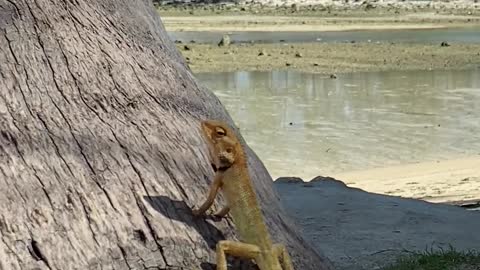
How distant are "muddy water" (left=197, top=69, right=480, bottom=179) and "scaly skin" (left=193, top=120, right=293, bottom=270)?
851 centimetres

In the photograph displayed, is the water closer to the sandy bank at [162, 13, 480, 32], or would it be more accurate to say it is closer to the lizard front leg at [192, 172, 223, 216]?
the sandy bank at [162, 13, 480, 32]

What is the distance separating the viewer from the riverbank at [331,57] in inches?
882

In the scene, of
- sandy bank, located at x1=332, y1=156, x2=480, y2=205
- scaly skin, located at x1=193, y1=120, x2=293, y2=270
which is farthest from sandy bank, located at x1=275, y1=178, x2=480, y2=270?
scaly skin, located at x1=193, y1=120, x2=293, y2=270

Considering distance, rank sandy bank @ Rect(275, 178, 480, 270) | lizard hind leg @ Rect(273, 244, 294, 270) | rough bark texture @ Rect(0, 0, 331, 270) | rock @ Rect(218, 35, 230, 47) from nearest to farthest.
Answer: rough bark texture @ Rect(0, 0, 331, 270) → lizard hind leg @ Rect(273, 244, 294, 270) → sandy bank @ Rect(275, 178, 480, 270) → rock @ Rect(218, 35, 230, 47)

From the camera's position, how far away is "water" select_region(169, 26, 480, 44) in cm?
2964

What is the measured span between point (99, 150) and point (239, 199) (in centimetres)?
54

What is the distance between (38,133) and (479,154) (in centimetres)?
1067

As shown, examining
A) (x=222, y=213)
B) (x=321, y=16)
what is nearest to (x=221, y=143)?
(x=222, y=213)

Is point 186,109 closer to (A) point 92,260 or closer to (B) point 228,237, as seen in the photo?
(B) point 228,237

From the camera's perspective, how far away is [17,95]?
354cm

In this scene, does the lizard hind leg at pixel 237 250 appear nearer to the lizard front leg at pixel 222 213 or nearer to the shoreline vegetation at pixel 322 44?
the lizard front leg at pixel 222 213

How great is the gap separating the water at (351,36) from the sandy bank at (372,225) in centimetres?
2012

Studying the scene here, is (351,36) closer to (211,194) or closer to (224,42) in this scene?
(224,42)

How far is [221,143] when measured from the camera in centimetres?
336
